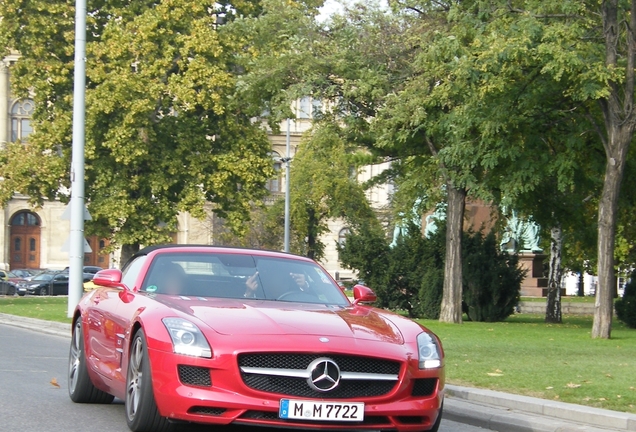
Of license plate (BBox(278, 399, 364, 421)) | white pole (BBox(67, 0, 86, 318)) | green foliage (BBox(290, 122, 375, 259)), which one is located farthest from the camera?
green foliage (BBox(290, 122, 375, 259))

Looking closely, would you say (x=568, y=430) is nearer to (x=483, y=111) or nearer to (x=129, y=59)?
(x=483, y=111)

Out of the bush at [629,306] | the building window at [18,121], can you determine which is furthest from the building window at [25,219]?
the bush at [629,306]

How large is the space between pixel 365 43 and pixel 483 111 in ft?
17.5

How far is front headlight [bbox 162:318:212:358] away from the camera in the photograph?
7.92 m

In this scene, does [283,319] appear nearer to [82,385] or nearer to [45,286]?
[82,385]

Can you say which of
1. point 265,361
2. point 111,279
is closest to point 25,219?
point 111,279

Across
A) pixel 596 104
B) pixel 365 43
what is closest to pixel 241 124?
pixel 365 43

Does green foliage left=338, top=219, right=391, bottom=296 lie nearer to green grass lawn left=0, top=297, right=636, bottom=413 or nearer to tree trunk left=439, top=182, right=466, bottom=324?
tree trunk left=439, top=182, right=466, bottom=324

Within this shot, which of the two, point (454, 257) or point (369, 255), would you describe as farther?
point (369, 255)

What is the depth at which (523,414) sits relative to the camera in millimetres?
10422

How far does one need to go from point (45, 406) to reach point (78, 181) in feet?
54.5

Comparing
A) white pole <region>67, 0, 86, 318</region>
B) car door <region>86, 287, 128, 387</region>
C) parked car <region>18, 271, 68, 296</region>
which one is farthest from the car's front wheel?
parked car <region>18, 271, 68, 296</region>

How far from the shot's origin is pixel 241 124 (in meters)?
42.1

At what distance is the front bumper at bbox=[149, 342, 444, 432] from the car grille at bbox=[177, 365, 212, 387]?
10 millimetres
